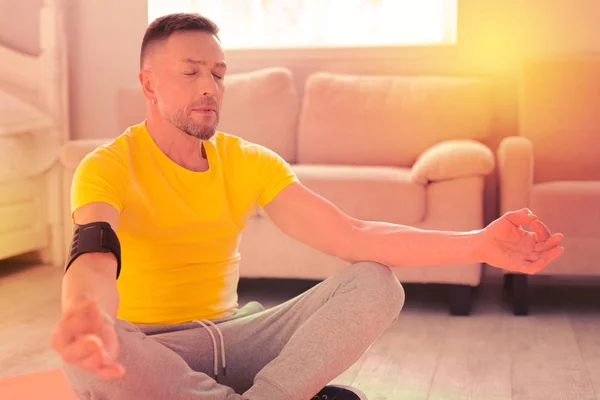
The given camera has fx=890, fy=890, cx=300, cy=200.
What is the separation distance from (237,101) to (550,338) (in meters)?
1.78

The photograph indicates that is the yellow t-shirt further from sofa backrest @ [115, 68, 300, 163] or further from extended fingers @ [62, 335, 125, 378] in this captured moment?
sofa backrest @ [115, 68, 300, 163]

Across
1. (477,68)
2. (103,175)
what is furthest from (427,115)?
(103,175)

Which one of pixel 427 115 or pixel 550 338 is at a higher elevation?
pixel 427 115

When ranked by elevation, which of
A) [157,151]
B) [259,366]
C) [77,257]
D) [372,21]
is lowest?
[259,366]

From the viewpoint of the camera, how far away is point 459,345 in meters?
2.79

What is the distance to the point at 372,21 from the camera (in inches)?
171

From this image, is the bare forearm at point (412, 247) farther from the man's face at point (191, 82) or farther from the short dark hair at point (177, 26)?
the short dark hair at point (177, 26)

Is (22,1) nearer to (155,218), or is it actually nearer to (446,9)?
(446,9)

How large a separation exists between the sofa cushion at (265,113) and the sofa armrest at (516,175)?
108 cm

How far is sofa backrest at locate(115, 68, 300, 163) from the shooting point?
12.9 ft

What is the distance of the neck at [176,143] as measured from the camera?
1.80m

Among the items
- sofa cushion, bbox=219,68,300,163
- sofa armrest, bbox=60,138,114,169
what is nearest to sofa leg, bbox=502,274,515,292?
sofa cushion, bbox=219,68,300,163

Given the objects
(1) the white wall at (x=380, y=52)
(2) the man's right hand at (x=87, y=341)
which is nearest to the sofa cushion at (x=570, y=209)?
(1) the white wall at (x=380, y=52)

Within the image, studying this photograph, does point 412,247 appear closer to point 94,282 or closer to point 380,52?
point 94,282
